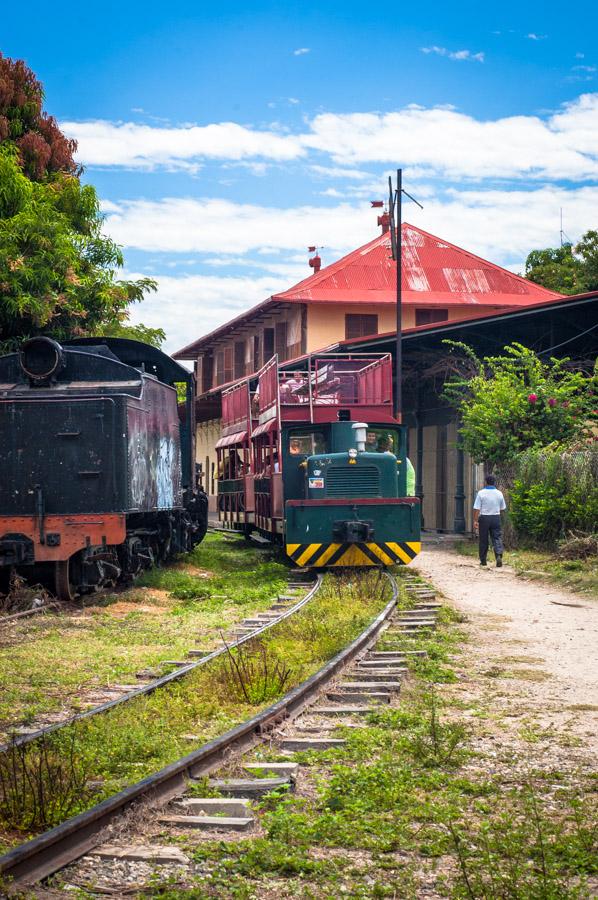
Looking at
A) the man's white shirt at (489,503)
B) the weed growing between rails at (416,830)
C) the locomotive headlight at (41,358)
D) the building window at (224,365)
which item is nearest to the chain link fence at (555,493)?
the man's white shirt at (489,503)

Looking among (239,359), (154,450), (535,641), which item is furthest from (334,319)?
(535,641)

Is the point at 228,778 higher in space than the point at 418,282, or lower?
lower

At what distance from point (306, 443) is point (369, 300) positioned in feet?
102

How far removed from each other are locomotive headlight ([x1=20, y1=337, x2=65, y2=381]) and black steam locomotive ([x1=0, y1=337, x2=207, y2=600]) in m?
0.01

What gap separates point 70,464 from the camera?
571 inches

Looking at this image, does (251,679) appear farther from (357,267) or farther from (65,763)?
(357,267)

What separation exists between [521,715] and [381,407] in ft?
37.7

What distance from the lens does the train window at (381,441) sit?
1817 cm

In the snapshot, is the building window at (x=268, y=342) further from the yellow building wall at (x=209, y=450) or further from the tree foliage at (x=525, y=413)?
the tree foliage at (x=525, y=413)

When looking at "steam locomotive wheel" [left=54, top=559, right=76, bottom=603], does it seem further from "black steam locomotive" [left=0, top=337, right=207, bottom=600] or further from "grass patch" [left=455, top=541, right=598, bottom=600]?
"grass patch" [left=455, top=541, right=598, bottom=600]

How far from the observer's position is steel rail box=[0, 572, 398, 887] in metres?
4.47

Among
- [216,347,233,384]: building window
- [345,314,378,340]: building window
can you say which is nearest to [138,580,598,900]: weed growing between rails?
[345,314,378,340]: building window

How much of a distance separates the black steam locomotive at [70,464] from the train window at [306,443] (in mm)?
3145

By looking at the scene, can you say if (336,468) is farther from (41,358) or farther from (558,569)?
(41,358)
